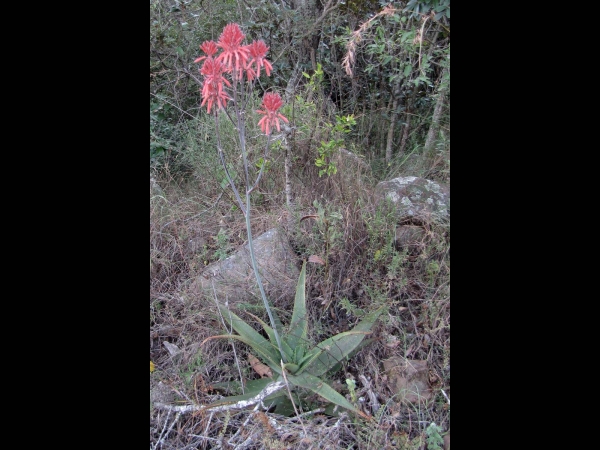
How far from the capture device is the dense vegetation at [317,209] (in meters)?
1.96

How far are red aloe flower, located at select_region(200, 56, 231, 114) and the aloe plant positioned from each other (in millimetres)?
916

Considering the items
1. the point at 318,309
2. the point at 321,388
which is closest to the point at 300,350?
the point at 321,388

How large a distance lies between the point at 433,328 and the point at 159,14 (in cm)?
307

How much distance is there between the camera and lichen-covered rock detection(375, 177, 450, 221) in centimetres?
282

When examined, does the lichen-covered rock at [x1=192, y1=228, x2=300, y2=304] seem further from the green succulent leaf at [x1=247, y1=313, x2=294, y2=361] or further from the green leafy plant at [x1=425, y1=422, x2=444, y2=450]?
the green leafy plant at [x1=425, y1=422, x2=444, y2=450]

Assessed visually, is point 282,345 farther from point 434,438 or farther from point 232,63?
point 232,63

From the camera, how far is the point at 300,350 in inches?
80.6

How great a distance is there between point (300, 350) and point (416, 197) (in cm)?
136

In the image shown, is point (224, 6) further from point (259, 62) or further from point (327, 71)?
point (259, 62)

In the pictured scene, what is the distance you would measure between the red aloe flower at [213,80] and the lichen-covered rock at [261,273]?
1.15 m

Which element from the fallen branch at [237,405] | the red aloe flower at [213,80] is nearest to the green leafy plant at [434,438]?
the fallen branch at [237,405]

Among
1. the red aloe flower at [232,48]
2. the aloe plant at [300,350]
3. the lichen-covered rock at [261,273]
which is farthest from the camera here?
the lichen-covered rock at [261,273]

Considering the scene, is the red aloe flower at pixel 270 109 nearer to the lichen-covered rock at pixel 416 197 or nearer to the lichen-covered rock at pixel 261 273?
the lichen-covered rock at pixel 261 273

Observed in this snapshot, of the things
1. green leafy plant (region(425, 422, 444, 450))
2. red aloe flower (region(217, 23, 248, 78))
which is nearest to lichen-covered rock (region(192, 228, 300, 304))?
green leafy plant (region(425, 422, 444, 450))
